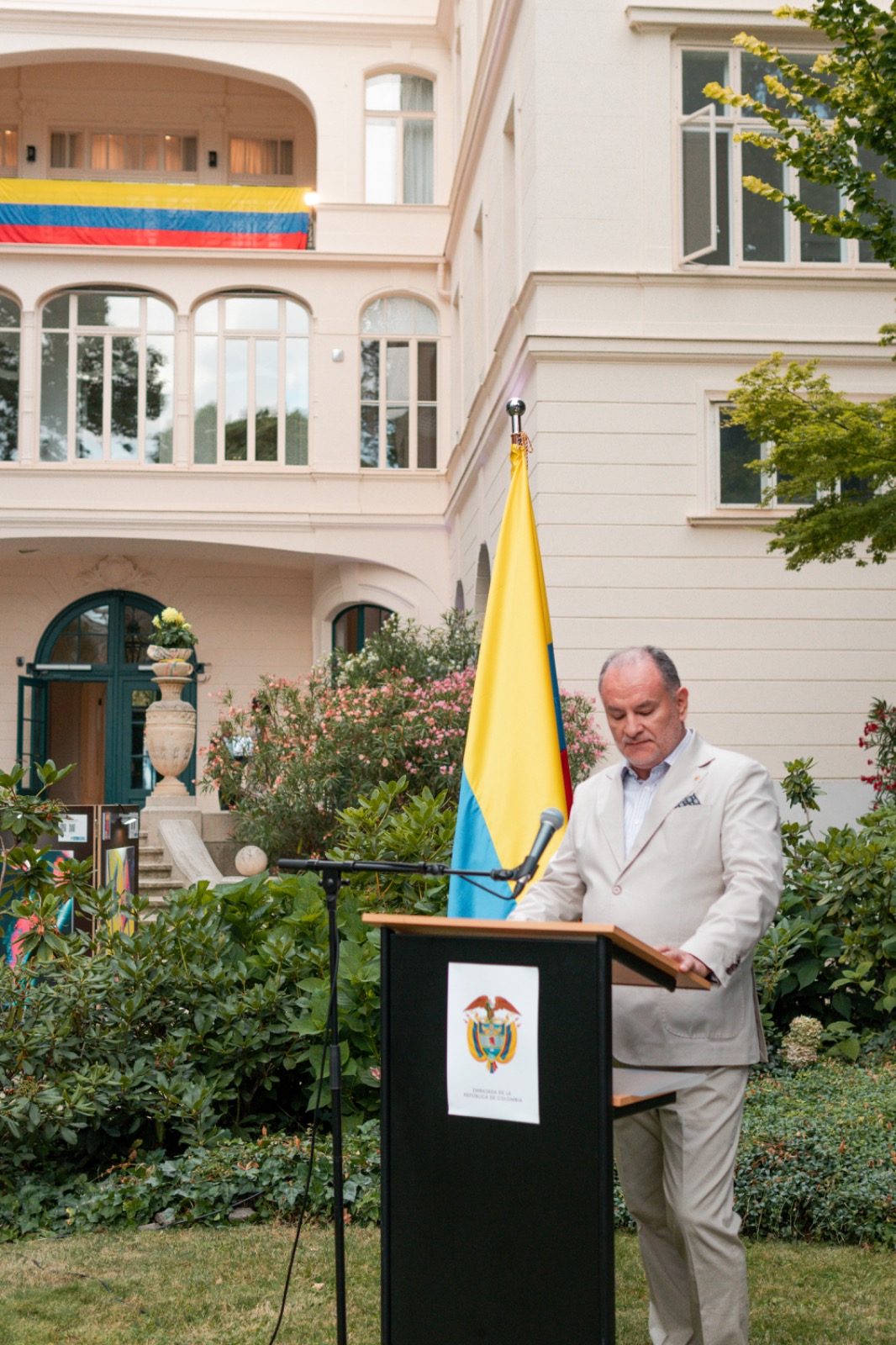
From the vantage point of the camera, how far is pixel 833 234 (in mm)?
8523

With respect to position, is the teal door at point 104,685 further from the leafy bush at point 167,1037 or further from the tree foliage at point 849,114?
the leafy bush at point 167,1037

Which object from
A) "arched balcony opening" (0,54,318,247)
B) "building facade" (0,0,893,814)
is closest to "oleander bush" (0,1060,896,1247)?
"building facade" (0,0,893,814)

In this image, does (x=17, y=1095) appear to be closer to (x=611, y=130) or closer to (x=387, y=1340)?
(x=387, y=1340)

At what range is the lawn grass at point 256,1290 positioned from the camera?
4113mm

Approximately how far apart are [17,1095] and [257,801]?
8.57 meters

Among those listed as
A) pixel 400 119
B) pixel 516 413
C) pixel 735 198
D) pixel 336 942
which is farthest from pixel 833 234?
pixel 400 119

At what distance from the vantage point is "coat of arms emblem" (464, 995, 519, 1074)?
289 cm

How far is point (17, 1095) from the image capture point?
537 centimetres

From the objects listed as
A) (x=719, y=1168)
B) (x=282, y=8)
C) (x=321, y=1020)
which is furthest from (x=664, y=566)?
(x=282, y=8)

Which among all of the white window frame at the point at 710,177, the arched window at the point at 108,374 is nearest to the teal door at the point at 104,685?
the arched window at the point at 108,374

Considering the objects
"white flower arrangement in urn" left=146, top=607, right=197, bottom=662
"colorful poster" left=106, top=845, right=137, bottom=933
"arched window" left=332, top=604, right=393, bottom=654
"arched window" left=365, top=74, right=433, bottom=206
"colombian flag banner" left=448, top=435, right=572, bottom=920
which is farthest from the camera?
"arched window" left=332, top=604, right=393, bottom=654

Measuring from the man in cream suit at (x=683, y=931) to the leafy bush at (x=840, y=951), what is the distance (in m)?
2.86

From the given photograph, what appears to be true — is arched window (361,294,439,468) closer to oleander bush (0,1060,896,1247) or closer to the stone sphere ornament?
the stone sphere ornament

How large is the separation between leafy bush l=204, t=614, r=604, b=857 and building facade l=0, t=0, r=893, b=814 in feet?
4.39
